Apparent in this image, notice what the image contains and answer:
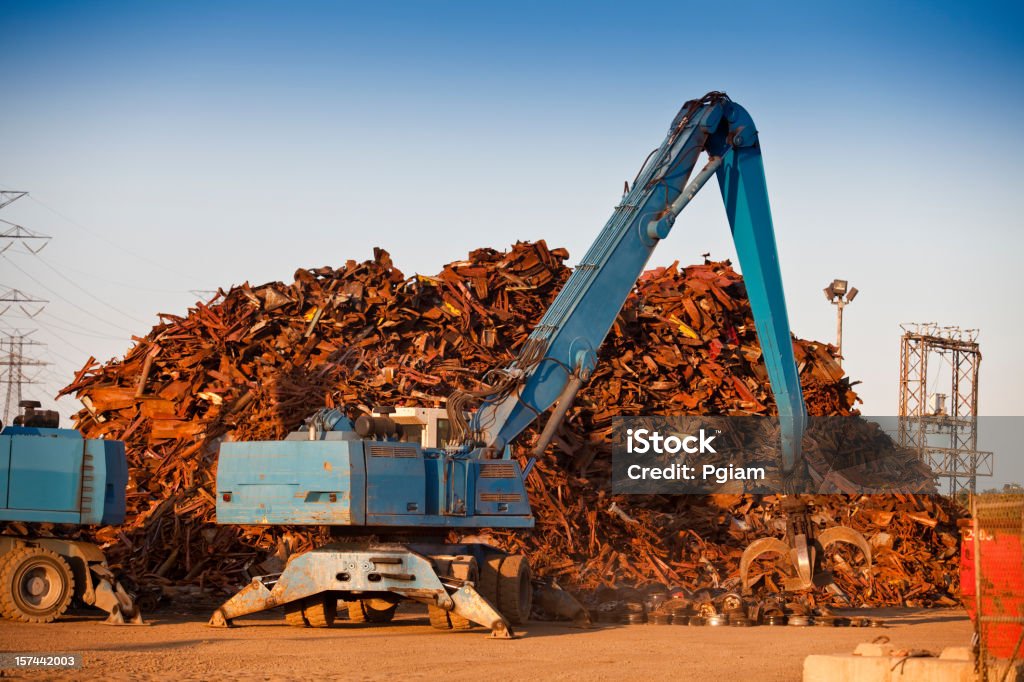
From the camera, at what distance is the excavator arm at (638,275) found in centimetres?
1634

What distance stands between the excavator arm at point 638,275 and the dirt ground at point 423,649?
9.36 ft

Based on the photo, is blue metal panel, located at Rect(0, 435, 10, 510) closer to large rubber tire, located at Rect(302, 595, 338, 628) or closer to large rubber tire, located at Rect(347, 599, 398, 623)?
large rubber tire, located at Rect(302, 595, 338, 628)

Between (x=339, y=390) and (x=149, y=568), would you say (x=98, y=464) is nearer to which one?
(x=149, y=568)

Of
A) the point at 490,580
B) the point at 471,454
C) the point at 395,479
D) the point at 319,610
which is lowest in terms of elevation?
the point at 319,610

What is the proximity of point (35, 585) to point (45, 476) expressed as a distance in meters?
1.31

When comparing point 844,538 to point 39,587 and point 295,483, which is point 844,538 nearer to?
point 295,483

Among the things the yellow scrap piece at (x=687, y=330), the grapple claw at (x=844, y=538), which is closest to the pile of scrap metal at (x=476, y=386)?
the yellow scrap piece at (x=687, y=330)

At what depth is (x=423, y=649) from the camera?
13.3 meters

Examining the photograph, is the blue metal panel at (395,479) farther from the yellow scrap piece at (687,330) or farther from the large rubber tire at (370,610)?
the yellow scrap piece at (687,330)

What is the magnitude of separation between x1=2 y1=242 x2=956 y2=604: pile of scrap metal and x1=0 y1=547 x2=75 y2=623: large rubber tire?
10.7 ft

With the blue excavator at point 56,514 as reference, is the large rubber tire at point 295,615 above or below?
below

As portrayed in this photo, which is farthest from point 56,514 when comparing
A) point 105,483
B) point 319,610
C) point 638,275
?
point 638,275

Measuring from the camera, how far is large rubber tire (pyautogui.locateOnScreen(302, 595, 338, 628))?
1538 centimetres

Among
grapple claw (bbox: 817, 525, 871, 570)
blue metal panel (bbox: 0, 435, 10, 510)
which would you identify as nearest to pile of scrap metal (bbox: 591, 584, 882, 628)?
grapple claw (bbox: 817, 525, 871, 570)
